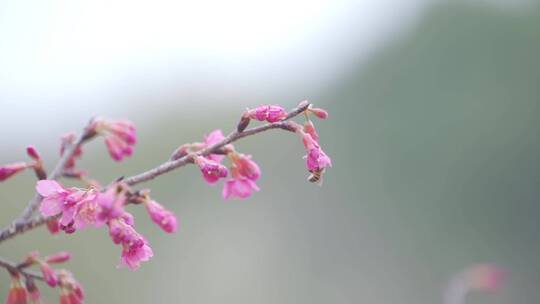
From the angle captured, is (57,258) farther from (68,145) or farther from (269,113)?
(269,113)

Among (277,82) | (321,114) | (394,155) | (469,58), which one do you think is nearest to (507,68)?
(469,58)

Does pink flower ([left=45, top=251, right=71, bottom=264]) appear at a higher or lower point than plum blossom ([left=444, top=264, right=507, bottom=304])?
lower

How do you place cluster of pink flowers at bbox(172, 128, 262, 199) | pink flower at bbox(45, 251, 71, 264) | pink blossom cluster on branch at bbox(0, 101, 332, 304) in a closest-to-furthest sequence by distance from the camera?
pink blossom cluster on branch at bbox(0, 101, 332, 304) < cluster of pink flowers at bbox(172, 128, 262, 199) < pink flower at bbox(45, 251, 71, 264)

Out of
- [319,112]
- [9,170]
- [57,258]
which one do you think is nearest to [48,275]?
[57,258]

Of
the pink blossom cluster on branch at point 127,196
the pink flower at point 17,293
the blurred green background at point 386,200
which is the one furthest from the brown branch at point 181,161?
the blurred green background at point 386,200

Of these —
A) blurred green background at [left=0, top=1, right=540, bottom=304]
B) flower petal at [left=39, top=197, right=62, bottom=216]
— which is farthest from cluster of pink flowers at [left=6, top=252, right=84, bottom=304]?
blurred green background at [left=0, top=1, right=540, bottom=304]

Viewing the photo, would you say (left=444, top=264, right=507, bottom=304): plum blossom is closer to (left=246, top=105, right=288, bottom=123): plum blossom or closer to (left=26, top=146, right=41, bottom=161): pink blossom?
(left=246, top=105, right=288, bottom=123): plum blossom

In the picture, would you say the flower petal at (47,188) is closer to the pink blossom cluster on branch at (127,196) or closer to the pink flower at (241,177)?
the pink blossom cluster on branch at (127,196)
